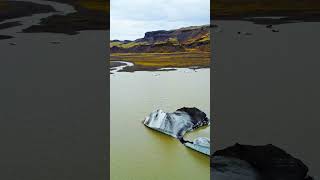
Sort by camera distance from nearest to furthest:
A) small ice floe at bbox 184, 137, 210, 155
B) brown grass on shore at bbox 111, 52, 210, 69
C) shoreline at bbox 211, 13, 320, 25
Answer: shoreline at bbox 211, 13, 320, 25
small ice floe at bbox 184, 137, 210, 155
brown grass on shore at bbox 111, 52, 210, 69

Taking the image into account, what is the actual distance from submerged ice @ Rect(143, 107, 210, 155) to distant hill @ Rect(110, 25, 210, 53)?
0.42 metres

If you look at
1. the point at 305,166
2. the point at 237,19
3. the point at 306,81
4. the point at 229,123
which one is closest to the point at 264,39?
the point at 237,19

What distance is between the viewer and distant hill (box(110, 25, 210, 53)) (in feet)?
7.04

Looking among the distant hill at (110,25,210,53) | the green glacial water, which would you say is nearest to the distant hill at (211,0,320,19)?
the distant hill at (110,25,210,53)

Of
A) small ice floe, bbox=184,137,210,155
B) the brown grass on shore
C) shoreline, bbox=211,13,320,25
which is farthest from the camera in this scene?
the brown grass on shore

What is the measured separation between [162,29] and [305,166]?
1203 millimetres

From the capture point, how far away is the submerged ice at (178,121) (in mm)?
2119

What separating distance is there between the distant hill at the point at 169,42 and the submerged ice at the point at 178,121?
0.42 metres

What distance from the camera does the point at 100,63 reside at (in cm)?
190

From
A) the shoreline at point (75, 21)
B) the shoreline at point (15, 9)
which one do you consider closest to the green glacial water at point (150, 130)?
the shoreline at point (75, 21)

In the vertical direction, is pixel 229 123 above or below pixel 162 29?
below

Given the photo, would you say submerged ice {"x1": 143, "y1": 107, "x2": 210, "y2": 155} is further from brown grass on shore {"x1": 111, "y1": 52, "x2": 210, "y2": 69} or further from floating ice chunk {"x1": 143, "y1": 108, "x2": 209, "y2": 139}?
brown grass on shore {"x1": 111, "y1": 52, "x2": 210, "y2": 69}

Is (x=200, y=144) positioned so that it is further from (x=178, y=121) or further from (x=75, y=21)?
(x=75, y=21)

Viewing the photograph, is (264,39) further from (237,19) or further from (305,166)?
(305,166)
